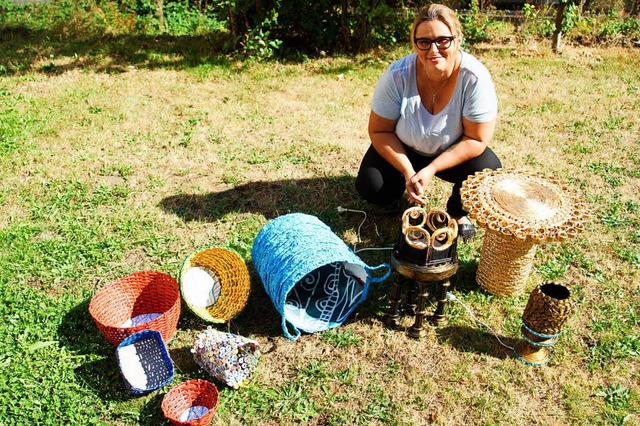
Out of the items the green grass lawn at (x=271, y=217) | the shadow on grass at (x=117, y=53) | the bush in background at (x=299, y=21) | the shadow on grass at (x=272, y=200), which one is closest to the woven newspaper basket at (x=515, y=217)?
the green grass lawn at (x=271, y=217)

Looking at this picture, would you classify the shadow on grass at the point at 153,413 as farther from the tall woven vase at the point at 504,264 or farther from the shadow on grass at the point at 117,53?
the shadow on grass at the point at 117,53

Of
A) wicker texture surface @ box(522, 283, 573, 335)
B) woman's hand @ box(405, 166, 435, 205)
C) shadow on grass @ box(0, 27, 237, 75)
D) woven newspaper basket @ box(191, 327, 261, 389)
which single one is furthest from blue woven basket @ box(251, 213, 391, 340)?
shadow on grass @ box(0, 27, 237, 75)

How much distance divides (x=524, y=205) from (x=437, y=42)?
0.99 m

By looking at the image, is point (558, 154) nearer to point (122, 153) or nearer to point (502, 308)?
point (502, 308)

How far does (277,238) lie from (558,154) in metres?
2.99

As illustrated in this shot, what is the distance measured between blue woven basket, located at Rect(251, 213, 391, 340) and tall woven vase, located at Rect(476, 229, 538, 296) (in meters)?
0.59

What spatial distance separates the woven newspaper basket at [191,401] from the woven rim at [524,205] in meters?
1.57

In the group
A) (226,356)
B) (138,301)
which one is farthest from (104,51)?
(226,356)

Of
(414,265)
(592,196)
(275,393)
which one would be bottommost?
(275,393)

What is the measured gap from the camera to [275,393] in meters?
2.67

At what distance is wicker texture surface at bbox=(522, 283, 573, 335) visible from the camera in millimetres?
2582

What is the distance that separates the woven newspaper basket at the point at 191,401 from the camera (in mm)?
2487

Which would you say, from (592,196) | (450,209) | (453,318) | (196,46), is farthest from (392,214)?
(196,46)

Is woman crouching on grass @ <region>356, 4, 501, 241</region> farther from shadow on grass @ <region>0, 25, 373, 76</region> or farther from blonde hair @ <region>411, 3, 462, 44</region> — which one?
shadow on grass @ <region>0, 25, 373, 76</region>
